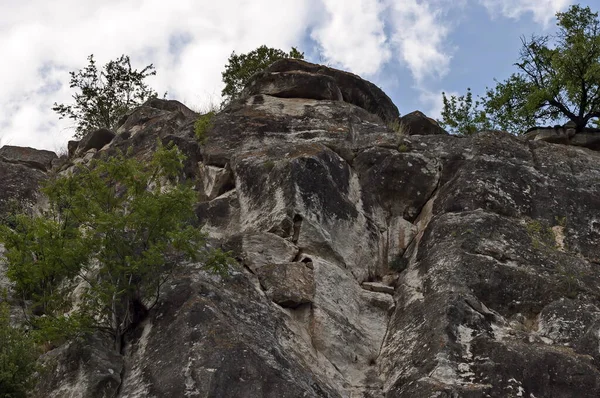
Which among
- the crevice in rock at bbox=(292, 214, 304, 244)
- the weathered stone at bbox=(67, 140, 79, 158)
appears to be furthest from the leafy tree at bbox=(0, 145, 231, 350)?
the weathered stone at bbox=(67, 140, 79, 158)

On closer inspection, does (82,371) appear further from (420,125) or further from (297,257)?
(420,125)

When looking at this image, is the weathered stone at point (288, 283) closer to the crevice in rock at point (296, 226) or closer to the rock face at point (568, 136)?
the crevice in rock at point (296, 226)

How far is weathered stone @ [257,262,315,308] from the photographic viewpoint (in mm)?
14398

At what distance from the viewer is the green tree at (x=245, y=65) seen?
27.9m

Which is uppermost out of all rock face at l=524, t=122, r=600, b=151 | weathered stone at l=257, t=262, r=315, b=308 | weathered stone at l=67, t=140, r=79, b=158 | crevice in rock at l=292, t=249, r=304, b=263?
rock face at l=524, t=122, r=600, b=151

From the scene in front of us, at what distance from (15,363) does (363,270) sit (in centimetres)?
704

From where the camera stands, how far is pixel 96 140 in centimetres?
2470

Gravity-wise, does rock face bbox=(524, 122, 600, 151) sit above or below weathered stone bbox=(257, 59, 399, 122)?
below

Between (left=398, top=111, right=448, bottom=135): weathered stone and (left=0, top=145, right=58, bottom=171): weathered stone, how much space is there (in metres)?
10.2

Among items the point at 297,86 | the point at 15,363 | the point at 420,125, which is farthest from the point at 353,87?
the point at 15,363

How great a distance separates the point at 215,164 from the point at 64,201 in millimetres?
4878

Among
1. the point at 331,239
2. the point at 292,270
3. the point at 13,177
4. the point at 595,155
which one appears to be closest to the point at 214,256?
the point at 292,270

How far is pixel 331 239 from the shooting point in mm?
16156

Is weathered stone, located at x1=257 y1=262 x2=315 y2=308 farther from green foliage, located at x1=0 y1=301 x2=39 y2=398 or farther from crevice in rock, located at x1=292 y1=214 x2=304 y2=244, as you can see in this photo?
green foliage, located at x1=0 y1=301 x2=39 y2=398
